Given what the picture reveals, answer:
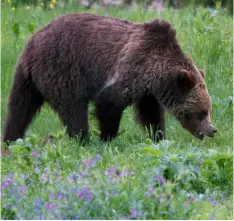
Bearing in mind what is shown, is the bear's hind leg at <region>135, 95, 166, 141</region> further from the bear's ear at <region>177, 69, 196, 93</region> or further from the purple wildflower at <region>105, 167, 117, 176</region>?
the purple wildflower at <region>105, 167, 117, 176</region>

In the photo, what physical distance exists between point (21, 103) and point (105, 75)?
1029 mm

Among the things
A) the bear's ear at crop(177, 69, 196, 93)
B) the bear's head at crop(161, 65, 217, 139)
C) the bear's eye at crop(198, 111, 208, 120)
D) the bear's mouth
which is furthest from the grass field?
the bear's ear at crop(177, 69, 196, 93)

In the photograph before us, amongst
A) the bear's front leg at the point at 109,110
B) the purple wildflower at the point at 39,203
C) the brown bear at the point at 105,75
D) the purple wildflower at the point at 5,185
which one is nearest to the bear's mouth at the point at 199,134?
the brown bear at the point at 105,75

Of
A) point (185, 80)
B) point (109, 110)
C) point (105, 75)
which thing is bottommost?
point (109, 110)

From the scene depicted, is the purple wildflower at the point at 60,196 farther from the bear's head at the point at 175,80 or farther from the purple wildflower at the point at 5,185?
the bear's head at the point at 175,80

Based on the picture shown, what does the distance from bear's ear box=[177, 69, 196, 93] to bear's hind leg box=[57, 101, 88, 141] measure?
1143mm

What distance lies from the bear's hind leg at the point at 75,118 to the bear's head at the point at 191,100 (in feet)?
3.10

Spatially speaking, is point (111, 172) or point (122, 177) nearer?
point (122, 177)

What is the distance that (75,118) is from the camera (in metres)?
8.14

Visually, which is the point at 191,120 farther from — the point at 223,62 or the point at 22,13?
the point at 22,13

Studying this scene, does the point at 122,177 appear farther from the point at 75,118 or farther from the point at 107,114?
the point at 75,118

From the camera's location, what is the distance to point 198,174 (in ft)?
19.2

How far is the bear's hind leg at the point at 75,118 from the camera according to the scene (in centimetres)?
811

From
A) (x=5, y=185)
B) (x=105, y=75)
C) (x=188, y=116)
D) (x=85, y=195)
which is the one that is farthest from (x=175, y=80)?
(x=85, y=195)
